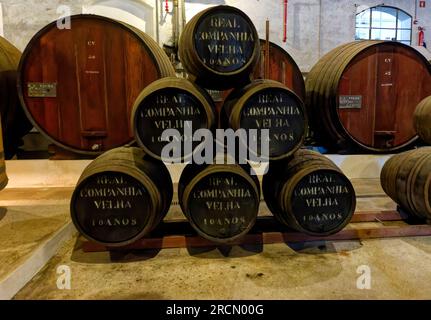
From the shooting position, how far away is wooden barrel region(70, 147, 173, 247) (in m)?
1.90

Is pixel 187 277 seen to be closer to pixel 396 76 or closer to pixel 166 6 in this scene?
pixel 396 76

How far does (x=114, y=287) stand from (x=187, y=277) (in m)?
0.37

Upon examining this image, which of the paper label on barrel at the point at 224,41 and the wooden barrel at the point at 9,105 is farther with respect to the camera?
the wooden barrel at the point at 9,105

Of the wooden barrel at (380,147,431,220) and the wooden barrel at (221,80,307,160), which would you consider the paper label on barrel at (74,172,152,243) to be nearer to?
the wooden barrel at (221,80,307,160)

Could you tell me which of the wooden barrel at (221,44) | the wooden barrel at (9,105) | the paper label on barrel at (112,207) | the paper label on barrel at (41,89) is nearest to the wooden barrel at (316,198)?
the wooden barrel at (221,44)

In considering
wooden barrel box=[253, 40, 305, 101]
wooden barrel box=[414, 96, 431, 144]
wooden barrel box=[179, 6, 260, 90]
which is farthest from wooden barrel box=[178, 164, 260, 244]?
wooden barrel box=[253, 40, 305, 101]

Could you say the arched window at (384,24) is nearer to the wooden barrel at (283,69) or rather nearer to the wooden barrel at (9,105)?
the wooden barrel at (283,69)

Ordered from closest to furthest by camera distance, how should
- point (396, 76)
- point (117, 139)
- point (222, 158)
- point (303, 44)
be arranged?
point (222, 158) < point (117, 139) < point (396, 76) < point (303, 44)

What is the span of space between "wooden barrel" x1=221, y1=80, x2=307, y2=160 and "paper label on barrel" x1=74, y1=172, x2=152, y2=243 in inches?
27.1

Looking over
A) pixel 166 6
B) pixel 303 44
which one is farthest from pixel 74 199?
pixel 303 44

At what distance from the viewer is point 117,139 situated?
3.34 metres

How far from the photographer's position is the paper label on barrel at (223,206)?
194 centimetres

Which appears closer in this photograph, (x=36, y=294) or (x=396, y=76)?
(x=36, y=294)

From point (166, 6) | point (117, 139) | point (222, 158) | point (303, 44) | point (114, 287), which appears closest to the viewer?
point (114, 287)
